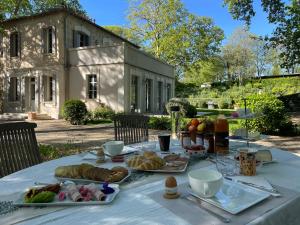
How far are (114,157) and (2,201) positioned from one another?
0.96 metres

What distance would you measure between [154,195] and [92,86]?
15171mm

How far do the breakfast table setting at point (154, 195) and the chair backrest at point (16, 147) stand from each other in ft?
1.81

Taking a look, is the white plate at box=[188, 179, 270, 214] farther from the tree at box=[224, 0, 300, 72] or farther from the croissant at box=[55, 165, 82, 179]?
the tree at box=[224, 0, 300, 72]

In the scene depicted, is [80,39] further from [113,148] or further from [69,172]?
[69,172]

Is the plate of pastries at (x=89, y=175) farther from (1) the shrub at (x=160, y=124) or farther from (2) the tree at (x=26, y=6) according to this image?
(2) the tree at (x=26, y=6)

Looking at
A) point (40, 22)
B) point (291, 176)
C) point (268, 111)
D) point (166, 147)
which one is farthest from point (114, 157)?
point (40, 22)

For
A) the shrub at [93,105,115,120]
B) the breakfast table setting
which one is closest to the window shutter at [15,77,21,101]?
the shrub at [93,105,115,120]

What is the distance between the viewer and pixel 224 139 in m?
2.30

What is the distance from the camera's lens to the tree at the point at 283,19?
11406mm

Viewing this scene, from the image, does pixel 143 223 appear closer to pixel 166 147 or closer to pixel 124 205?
pixel 124 205

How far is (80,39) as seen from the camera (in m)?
17.7

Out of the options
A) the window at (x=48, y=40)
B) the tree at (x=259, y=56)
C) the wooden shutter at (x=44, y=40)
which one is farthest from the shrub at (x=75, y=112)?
the tree at (x=259, y=56)

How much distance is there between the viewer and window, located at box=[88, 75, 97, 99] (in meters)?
16.0

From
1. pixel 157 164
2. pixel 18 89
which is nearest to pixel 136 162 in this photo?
pixel 157 164
